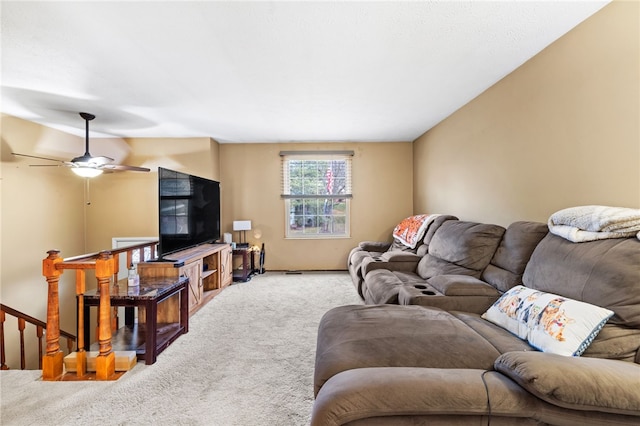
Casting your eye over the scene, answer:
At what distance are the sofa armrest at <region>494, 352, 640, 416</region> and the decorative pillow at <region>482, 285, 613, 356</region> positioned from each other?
0.32m

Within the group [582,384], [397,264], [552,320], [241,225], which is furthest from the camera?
[241,225]

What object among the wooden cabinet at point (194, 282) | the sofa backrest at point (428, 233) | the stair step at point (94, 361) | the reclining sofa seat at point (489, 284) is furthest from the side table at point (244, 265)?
the reclining sofa seat at point (489, 284)

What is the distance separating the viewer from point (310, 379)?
204 centimetres

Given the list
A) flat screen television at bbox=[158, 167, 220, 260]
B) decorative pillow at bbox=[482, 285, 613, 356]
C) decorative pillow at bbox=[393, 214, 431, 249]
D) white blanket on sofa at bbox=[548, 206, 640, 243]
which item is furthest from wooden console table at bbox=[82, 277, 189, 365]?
white blanket on sofa at bbox=[548, 206, 640, 243]

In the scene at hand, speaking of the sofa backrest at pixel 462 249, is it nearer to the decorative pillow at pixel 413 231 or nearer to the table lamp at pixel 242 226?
the decorative pillow at pixel 413 231

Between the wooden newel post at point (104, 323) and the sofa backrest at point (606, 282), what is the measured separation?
116 inches

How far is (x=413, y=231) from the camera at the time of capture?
4.05 meters

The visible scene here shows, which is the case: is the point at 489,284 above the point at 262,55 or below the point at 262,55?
below

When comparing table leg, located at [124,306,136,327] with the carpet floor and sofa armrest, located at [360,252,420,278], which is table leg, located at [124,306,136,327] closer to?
the carpet floor

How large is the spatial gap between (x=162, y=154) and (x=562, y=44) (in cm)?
522

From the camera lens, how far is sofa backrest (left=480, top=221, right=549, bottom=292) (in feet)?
6.82

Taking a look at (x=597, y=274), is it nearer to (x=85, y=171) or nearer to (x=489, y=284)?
(x=489, y=284)

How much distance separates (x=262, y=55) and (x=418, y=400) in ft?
7.86

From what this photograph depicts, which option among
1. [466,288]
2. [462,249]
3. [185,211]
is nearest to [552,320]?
[466,288]
